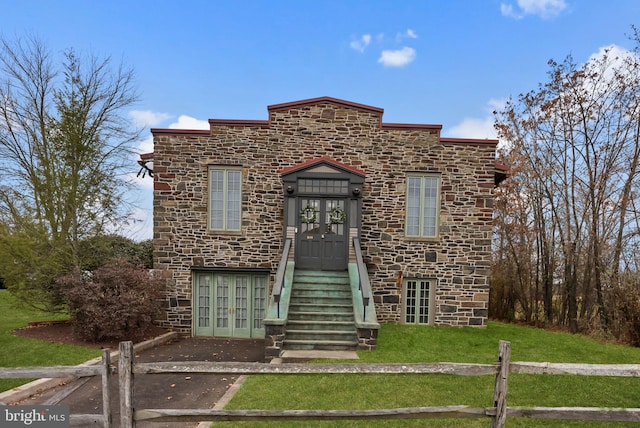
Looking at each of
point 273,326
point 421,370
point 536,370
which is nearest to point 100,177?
point 273,326

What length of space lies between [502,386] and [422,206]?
805 centimetres

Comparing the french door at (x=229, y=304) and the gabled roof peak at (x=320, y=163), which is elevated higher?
the gabled roof peak at (x=320, y=163)

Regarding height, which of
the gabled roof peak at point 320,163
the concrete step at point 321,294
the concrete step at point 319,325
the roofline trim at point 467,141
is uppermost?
the roofline trim at point 467,141

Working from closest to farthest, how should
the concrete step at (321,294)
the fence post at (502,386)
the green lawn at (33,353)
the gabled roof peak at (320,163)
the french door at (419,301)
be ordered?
the fence post at (502,386) → the green lawn at (33,353) → the concrete step at (321,294) → the gabled roof peak at (320,163) → the french door at (419,301)

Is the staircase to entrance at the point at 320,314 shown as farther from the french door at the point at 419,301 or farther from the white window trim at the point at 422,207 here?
the white window trim at the point at 422,207

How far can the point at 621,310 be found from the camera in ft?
34.4

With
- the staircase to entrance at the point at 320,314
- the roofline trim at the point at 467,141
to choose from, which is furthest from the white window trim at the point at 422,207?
the staircase to entrance at the point at 320,314

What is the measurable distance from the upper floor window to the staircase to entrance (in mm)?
2718

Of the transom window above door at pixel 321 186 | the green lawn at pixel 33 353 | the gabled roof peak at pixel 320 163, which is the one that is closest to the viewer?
the green lawn at pixel 33 353

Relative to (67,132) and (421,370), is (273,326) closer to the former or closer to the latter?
(421,370)

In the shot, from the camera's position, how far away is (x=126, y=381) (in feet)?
11.5

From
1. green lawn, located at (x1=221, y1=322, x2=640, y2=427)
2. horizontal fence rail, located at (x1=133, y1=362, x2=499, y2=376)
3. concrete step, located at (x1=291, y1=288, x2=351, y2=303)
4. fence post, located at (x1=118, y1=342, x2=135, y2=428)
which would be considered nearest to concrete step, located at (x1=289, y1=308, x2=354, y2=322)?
concrete step, located at (x1=291, y1=288, x2=351, y2=303)

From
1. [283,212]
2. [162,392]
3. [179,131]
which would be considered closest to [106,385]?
[162,392]

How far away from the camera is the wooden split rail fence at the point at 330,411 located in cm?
351
